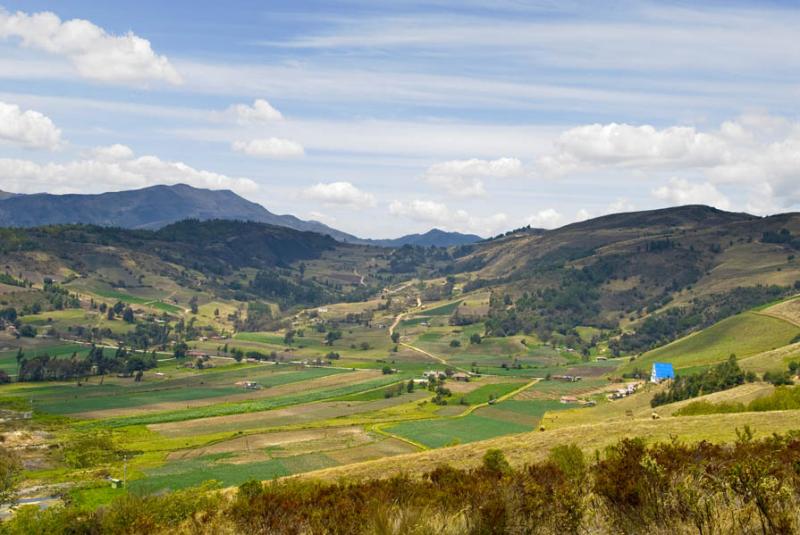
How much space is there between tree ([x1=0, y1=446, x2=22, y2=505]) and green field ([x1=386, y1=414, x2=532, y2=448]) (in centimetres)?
6991

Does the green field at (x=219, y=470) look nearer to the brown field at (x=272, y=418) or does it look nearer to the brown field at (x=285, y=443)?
the brown field at (x=285, y=443)

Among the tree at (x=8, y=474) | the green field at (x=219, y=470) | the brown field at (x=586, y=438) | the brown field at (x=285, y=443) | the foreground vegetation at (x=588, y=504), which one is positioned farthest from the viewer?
the brown field at (x=285, y=443)

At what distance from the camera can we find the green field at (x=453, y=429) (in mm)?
142125

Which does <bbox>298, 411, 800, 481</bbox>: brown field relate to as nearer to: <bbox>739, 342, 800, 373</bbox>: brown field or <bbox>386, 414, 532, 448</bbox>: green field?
<bbox>386, 414, 532, 448</bbox>: green field

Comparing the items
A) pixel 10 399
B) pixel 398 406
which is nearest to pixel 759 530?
pixel 398 406

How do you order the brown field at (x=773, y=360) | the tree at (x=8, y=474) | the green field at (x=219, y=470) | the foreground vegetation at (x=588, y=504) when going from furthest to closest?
the brown field at (x=773, y=360)
the green field at (x=219, y=470)
the tree at (x=8, y=474)
the foreground vegetation at (x=588, y=504)

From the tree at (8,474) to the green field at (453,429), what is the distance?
229ft

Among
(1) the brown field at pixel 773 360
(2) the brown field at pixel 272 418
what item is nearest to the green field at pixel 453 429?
(2) the brown field at pixel 272 418

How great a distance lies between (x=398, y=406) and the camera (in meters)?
193

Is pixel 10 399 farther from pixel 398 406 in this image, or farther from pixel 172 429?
pixel 398 406

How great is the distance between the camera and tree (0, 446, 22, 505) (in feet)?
326

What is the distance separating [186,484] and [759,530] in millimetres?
101044

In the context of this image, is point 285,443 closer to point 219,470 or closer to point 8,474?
point 219,470

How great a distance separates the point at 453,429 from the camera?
154 meters
